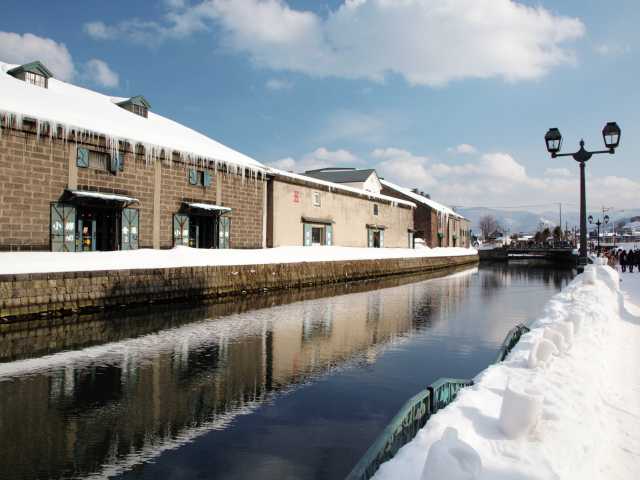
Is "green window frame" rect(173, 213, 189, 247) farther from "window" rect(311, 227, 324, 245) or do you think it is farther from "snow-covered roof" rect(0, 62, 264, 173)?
"window" rect(311, 227, 324, 245)

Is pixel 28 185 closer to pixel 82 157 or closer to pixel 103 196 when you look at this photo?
pixel 82 157

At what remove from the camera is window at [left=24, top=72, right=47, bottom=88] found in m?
20.5

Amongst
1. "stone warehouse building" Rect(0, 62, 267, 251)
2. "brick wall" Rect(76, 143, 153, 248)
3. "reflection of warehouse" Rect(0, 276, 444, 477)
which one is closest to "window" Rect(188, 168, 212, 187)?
"stone warehouse building" Rect(0, 62, 267, 251)

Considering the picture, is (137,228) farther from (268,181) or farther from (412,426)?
(412,426)

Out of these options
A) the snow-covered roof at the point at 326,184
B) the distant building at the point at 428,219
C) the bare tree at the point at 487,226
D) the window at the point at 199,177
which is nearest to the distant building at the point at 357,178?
the snow-covered roof at the point at 326,184

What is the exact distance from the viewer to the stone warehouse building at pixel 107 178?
15.9 m

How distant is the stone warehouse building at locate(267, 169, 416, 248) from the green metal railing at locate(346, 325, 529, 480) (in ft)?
73.7

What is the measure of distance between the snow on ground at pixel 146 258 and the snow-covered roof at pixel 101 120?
4.64 metres

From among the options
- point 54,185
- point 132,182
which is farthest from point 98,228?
point 54,185

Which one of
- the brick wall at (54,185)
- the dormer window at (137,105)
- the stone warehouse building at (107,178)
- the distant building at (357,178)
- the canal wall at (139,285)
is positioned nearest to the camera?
the canal wall at (139,285)

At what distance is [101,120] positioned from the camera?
19.5 m

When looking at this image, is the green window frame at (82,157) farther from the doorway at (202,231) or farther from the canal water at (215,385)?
the canal water at (215,385)

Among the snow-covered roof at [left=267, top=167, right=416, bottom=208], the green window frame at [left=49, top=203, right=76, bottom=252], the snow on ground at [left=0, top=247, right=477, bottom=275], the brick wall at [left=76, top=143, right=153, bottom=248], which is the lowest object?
the snow on ground at [left=0, top=247, right=477, bottom=275]

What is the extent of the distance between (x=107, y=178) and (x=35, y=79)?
671 cm
